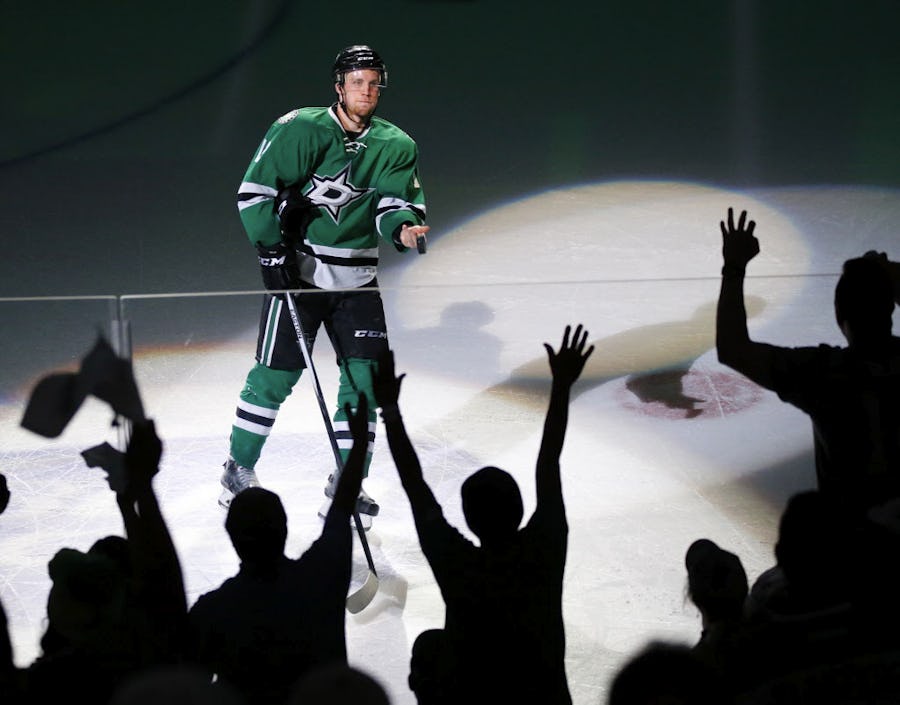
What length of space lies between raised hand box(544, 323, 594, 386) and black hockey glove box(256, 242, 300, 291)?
1.26 metres

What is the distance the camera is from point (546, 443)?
2.14 m

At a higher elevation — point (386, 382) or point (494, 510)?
point (386, 382)

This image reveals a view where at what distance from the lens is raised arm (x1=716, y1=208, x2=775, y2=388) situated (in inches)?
82.1

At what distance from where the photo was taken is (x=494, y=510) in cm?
189

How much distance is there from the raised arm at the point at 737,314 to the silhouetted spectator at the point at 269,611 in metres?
0.77

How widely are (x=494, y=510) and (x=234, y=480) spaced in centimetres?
65

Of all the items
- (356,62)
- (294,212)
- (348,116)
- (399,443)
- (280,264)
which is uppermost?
(356,62)

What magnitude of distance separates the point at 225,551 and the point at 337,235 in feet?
4.60

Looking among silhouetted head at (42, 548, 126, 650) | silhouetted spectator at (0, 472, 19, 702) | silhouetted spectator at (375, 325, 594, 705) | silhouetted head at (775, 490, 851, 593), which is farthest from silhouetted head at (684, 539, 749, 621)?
silhouetted spectator at (0, 472, 19, 702)

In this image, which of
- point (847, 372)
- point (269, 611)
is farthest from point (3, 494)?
point (847, 372)

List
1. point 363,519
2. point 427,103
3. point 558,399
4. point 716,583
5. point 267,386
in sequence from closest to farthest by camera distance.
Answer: point 716,583, point 558,399, point 363,519, point 267,386, point 427,103

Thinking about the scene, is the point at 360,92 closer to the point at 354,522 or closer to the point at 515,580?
the point at 354,522

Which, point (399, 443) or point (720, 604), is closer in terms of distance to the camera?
point (720, 604)

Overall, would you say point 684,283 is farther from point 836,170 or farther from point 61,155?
point 61,155
